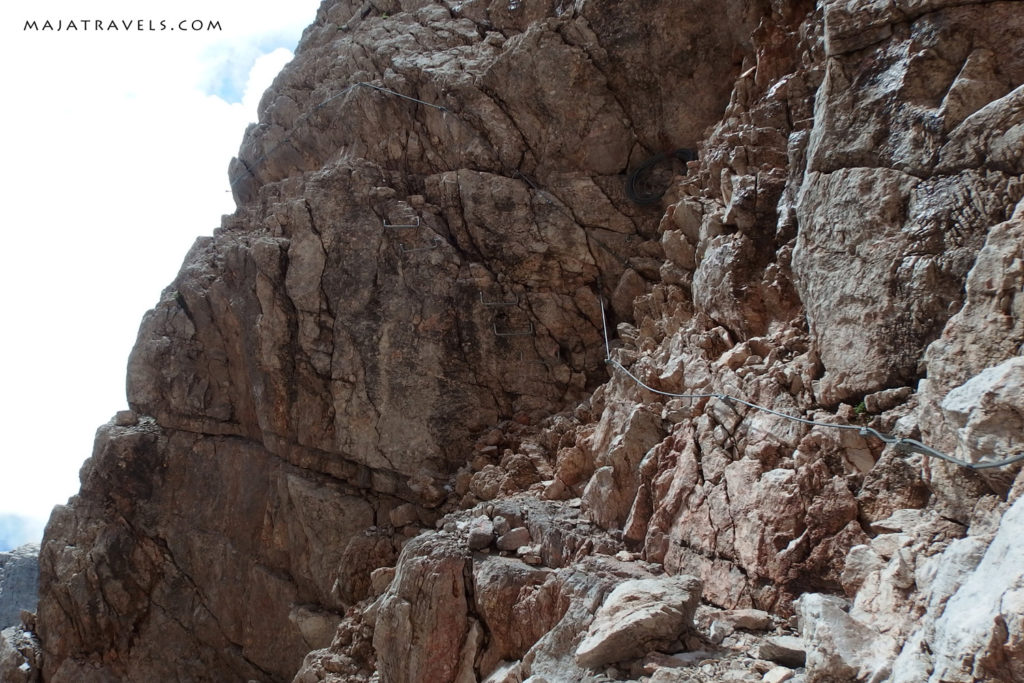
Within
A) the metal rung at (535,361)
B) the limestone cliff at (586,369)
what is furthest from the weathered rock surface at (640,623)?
the metal rung at (535,361)

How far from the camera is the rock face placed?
23406 mm

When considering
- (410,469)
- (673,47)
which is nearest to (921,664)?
(410,469)

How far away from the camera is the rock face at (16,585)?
922 inches

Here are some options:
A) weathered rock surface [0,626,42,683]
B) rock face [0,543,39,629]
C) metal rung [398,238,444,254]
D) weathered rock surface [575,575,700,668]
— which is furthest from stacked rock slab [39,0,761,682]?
rock face [0,543,39,629]

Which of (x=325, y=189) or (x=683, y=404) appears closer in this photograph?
(x=683, y=404)

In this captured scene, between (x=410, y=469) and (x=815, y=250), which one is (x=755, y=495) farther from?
(x=410, y=469)

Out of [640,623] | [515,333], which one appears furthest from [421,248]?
[640,623]

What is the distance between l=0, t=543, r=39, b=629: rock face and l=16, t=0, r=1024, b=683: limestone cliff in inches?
525

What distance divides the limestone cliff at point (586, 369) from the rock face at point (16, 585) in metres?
13.3

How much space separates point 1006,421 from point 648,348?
5.31 metres

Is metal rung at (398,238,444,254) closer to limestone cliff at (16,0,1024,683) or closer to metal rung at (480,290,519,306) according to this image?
limestone cliff at (16,0,1024,683)

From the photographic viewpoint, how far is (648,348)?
882 centimetres

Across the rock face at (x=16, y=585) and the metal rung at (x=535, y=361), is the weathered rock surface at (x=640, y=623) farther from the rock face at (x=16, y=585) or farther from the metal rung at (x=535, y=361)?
the rock face at (x=16, y=585)

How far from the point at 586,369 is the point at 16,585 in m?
23.7
